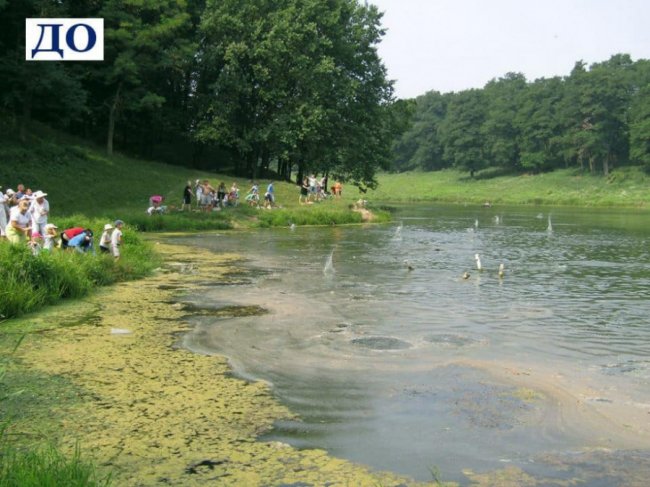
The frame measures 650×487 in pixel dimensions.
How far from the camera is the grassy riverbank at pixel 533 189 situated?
83.8m

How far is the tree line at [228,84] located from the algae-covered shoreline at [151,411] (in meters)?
33.3

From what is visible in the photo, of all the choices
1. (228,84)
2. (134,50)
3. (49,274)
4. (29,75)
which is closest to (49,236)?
(49,274)

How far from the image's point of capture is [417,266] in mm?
22672

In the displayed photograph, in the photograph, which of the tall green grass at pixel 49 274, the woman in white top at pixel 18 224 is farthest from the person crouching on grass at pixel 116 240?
the woman in white top at pixel 18 224

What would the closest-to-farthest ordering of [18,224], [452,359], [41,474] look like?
[41,474] < [452,359] < [18,224]

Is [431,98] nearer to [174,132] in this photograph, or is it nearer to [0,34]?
[174,132]

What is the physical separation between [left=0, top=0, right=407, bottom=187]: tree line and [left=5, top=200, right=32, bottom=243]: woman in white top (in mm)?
25055

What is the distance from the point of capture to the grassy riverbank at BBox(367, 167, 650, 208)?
275ft

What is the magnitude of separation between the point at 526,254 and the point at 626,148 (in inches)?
3394

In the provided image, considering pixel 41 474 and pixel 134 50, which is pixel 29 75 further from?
pixel 41 474

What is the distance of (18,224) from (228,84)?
3477 centimetres

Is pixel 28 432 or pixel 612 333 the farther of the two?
pixel 612 333

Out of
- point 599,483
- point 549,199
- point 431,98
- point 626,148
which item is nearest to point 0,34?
point 599,483

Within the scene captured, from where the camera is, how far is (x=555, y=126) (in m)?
109
